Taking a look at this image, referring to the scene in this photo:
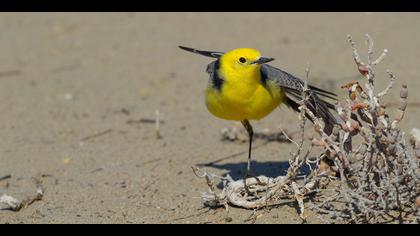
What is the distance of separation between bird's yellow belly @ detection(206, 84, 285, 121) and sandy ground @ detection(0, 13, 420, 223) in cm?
64

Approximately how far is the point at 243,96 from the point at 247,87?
0.07 m

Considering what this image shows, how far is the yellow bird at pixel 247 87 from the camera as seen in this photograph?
219 inches

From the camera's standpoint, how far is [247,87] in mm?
5555

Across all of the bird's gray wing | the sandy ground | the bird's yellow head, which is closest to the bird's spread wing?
the bird's yellow head

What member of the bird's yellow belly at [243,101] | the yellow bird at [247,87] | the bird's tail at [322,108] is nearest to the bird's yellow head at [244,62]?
the yellow bird at [247,87]

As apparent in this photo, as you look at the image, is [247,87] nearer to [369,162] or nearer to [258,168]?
[258,168]

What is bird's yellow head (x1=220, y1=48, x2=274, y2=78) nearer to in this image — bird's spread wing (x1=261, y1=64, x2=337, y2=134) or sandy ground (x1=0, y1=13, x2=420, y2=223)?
bird's spread wing (x1=261, y1=64, x2=337, y2=134)

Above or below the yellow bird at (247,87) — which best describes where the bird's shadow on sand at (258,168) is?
below

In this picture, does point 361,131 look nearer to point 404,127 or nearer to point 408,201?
point 408,201

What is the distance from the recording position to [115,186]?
6078 millimetres

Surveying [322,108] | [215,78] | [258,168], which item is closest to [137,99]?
[258,168]

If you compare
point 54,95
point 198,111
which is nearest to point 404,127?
point 198,111

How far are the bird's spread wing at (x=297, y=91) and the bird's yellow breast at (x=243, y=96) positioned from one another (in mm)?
56

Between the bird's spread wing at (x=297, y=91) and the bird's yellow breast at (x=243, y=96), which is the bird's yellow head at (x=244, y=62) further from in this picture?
the bird's spread wing at (x=297, y=91)
